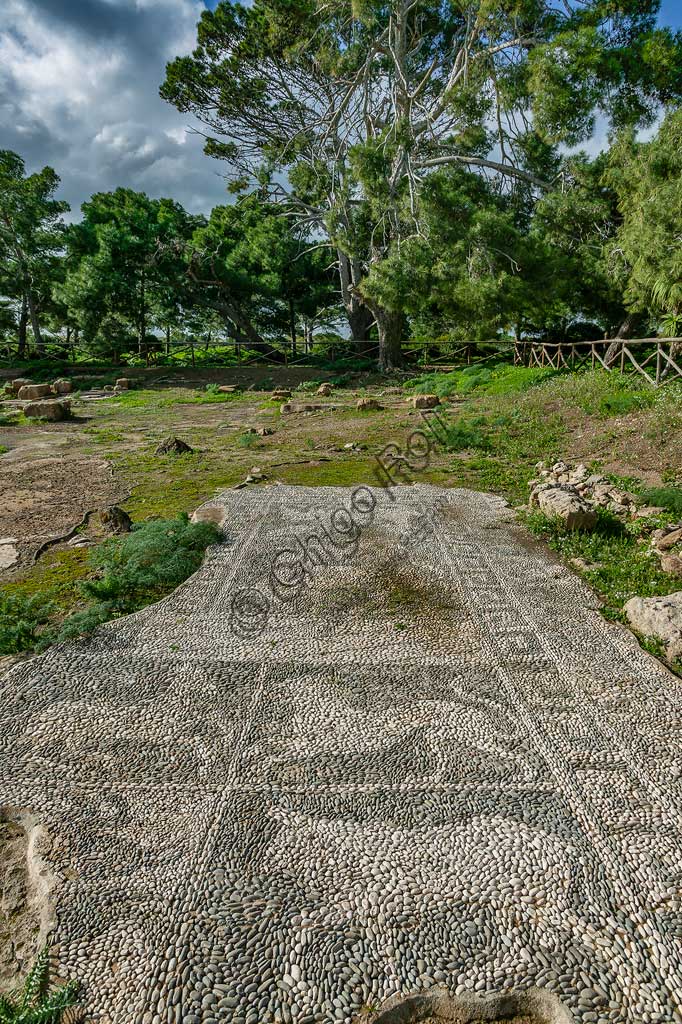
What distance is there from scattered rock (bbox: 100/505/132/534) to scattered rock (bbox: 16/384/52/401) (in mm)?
13956

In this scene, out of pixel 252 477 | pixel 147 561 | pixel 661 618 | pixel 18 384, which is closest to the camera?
pixel 661 618

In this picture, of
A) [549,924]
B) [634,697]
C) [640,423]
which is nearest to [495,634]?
[634,697]

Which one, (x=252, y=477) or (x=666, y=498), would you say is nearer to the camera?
(x=666, y=498)

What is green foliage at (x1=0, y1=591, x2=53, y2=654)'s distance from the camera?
13.2 feet

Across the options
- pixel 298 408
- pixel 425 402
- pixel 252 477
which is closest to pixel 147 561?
pixel 252 477

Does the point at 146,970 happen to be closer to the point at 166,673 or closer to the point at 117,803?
the point at 117,803

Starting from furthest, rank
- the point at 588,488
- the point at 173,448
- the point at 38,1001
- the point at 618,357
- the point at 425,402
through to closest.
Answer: the point at 618,357
the point at 425,402
the point at 173,448
the point at 588,488
the point at 38,1001

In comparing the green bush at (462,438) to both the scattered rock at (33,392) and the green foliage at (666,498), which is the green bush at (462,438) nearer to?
the green foliage at (666,498)

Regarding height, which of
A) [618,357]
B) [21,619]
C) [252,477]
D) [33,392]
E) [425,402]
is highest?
[618,357]

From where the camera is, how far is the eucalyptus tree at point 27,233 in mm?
23891

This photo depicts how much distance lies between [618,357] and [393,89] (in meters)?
11.6

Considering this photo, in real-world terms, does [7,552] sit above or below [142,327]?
→ below

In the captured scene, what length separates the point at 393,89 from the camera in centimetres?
1845

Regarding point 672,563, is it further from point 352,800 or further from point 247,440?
point 247,440
